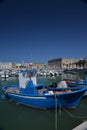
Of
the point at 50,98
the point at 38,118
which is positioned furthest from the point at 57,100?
the point at 38,118

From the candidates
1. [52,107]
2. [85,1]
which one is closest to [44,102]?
[52,107]

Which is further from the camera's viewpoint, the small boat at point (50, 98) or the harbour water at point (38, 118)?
the small boat at point (50, 98)

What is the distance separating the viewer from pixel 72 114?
10.8 meters

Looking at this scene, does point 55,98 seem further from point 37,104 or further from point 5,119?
point 5,119

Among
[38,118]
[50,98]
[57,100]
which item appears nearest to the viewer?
Result: [38,118]

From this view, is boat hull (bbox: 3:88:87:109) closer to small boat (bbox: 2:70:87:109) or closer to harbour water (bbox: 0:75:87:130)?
small boat (bbox: 2:70:87:109)

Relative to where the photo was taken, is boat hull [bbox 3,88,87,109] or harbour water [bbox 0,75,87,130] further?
boat hull [bbox 3,88,87,109]

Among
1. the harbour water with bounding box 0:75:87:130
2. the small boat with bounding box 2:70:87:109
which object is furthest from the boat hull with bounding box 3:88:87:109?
the harbour water with bounding box 0:75:87:130

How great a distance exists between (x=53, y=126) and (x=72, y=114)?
8.11 ft

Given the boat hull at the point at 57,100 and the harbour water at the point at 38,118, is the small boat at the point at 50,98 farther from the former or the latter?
the harbour water at the point at 38,118

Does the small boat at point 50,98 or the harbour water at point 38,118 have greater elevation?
the small boat at point 50,98

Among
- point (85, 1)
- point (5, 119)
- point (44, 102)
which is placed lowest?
point (5, 119)

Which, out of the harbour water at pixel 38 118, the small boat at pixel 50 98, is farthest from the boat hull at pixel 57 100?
the harbour water at pixel 38 118

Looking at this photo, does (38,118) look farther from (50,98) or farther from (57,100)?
(57,100)
